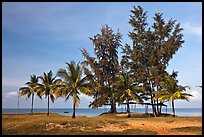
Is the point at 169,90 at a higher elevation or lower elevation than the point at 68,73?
lower

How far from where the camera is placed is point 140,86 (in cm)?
3897

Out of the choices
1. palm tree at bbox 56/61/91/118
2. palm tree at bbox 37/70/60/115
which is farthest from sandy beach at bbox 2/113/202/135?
palm tree at bbox 37/70/60/115

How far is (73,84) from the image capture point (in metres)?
31.0

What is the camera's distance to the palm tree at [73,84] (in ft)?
101

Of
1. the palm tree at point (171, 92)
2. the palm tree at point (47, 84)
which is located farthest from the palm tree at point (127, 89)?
the palm tree at point (47, 84)

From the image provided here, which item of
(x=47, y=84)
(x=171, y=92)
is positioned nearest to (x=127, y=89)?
(x=171, y=92)

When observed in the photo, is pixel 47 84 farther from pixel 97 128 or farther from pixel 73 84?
pixel 97 128

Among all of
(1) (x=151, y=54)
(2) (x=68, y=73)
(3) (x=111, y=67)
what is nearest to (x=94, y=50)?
(3) (x=111, y=67)

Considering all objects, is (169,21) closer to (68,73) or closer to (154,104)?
(154,104)

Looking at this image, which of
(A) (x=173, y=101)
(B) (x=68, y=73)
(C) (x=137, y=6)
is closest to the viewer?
(B) (x=68, y=73)

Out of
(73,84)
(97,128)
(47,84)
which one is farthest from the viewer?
(47,84)

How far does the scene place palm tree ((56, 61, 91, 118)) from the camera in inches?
1214

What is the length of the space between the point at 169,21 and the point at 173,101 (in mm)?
13754

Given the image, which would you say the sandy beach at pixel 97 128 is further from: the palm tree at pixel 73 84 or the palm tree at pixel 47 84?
the palm tree at pixel 47 84
